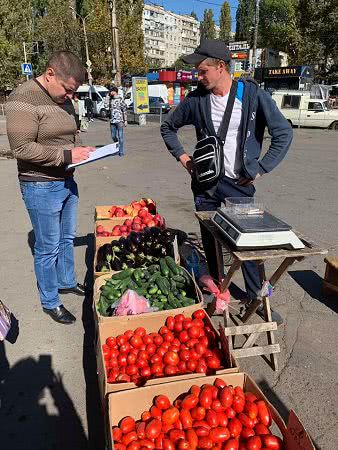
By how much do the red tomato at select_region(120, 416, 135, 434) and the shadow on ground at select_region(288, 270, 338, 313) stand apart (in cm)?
255

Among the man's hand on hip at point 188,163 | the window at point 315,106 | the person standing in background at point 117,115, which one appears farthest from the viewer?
the window at point 315,106

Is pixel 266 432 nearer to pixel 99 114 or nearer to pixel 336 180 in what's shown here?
pixel 336 180

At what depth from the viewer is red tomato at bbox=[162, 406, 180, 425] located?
6.96 ft

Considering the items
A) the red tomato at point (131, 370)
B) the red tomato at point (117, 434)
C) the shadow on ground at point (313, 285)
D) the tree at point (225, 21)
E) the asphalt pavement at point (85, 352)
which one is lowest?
the shadow on ground at point (313, 285)

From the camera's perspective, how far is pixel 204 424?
2.10 m

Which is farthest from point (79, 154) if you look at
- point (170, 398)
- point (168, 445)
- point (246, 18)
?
point (246, 18)

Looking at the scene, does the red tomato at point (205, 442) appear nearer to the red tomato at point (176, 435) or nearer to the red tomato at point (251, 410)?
the red tomato at point (176, 435)

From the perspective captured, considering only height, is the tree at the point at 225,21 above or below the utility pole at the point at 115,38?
above

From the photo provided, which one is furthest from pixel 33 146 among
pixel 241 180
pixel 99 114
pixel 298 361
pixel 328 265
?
pixel 99 114

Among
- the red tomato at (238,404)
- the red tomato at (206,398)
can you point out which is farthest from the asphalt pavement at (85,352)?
the red tomato at (206,398)

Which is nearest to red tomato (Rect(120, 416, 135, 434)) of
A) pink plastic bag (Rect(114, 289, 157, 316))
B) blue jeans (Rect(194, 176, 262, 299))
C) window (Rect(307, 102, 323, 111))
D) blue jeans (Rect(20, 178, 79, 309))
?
pink plastic bag (Rect(114, 289, 157, 316))

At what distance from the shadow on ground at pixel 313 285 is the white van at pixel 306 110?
17884 mm

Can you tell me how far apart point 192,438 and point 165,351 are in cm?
82

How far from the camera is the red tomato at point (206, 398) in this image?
2.16m
